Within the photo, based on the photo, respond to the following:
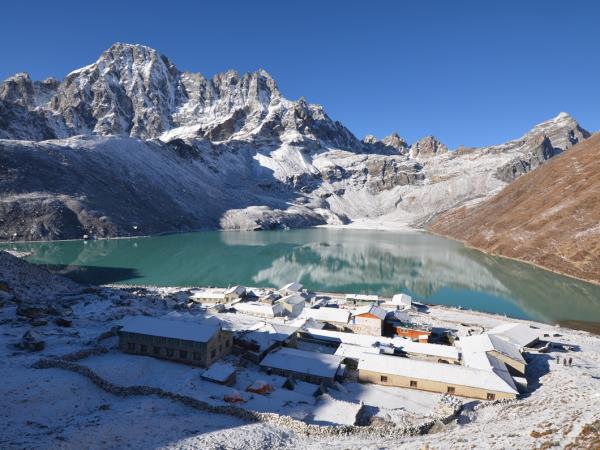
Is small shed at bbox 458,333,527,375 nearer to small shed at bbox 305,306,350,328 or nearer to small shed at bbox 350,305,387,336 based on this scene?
small shed at bbox 350,305,387,336

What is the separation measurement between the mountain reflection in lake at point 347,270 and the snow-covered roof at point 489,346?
28.2m

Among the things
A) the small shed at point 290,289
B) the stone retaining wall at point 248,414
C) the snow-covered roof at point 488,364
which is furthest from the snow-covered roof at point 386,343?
the small shed at point 290,289

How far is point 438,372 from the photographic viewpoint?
3172 cm

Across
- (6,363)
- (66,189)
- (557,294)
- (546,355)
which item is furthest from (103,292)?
(66,189)

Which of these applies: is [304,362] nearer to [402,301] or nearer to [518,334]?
[518,334]

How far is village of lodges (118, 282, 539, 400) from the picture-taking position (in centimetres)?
3123

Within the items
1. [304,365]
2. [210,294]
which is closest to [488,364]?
[304,365]

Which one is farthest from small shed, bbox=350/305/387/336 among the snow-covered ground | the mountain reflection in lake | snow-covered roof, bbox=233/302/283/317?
the mountain reflection in lake

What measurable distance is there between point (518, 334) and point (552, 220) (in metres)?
81.4

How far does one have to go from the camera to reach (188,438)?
2111cm

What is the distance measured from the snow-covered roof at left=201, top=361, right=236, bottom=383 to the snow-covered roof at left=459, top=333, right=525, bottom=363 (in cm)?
2156

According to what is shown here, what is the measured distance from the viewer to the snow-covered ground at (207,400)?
770 inches

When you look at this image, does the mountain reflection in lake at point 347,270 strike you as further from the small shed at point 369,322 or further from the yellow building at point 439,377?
the yellow building at point 439,377

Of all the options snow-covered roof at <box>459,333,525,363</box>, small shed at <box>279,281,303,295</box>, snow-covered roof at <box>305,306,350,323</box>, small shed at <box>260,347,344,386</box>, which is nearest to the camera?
small shed at <box>260,347,344,386</box>
